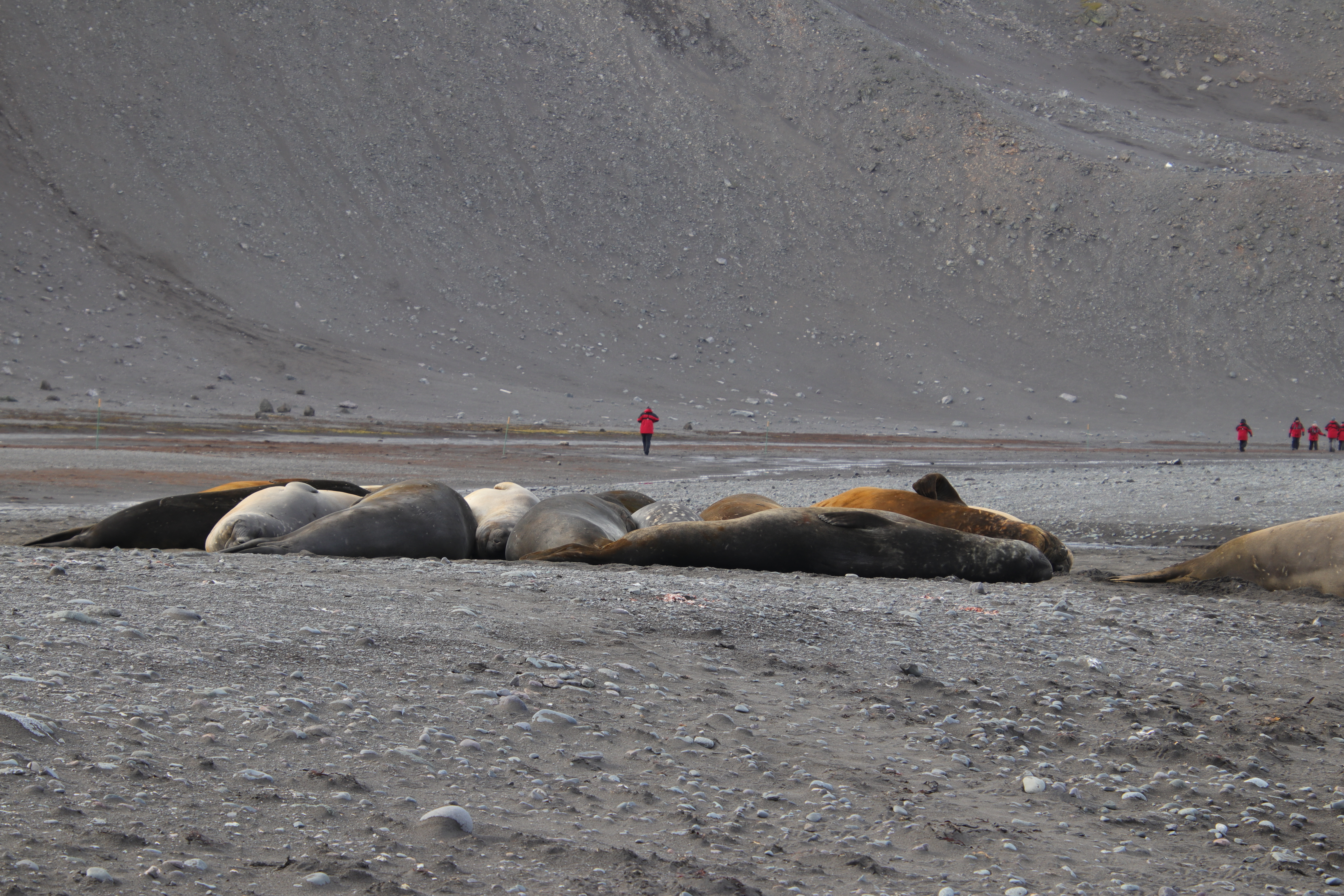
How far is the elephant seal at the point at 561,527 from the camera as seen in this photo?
7.75 m

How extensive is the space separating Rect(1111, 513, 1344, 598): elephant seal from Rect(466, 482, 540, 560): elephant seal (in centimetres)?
454

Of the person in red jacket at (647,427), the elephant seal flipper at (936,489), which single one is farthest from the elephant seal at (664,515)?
the person in red jacket at (647,427)

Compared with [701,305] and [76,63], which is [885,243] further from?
[76,63]

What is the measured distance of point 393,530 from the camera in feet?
24.5

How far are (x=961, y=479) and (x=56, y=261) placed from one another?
1589 inches

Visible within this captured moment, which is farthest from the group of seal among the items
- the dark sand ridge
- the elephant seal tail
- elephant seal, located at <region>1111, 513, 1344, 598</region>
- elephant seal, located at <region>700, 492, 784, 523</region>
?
the dark sand ridge

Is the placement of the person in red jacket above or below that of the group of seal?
above

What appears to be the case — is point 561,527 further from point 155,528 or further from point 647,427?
point 647,427

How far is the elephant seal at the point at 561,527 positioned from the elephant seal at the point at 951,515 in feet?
5.85

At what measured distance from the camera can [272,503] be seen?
7723 mm

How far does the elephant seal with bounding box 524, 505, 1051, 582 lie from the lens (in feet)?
24.5

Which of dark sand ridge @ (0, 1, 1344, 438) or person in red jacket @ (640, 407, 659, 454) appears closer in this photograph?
person in red jacket @ (640, 407, 659, 454)

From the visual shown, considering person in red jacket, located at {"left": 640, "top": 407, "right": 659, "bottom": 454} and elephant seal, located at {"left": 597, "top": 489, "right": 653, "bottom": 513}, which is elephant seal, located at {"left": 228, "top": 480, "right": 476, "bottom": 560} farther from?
person in red jacket, located at {"left": 640, "top": 407, "right": 659, "bottom": 454}

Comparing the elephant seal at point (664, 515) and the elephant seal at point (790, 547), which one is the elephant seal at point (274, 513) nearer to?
the elephant seal at point (790, 547)
